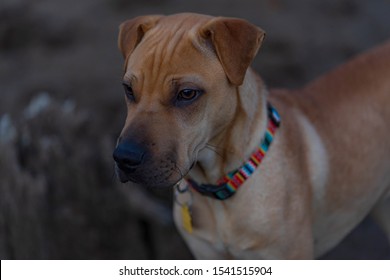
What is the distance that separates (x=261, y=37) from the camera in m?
3.26

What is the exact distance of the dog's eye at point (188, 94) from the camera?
3.15 meters

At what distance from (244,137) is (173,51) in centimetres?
57

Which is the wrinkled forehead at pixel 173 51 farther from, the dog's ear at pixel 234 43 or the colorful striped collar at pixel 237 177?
the colorful striped collar at pixel 237 177

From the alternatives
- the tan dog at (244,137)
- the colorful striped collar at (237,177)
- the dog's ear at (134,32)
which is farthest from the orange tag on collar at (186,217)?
the dog's ear at (134,32)

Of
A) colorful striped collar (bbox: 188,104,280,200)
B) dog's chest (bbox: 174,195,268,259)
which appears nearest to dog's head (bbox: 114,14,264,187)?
colorful striped collar (bbox: 188,104,280,200)

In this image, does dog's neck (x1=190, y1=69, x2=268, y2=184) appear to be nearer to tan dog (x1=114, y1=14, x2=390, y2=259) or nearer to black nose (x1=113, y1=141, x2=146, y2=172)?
tan dog (x1=114, y1=14, x2=390, y2=259)

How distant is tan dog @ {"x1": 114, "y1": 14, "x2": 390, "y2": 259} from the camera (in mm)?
3145

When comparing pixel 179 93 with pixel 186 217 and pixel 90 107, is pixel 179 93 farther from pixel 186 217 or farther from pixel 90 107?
pixel 90 107

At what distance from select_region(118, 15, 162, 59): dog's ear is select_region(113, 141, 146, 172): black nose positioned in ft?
1.86

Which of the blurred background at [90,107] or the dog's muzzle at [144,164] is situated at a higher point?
the dog's muzzle at [144,164]

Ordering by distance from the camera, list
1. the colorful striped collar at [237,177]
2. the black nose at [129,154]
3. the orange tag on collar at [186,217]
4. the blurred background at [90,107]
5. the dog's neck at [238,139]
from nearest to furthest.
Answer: the black nose at [129,154]
the dog's neck at [238,139]
the colorful striped collar at [237,177]
the orange tag on collar at [186,217]
the blurred background at [90,107]

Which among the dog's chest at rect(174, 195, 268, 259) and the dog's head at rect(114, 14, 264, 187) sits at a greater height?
the dog's head at rect(114, 14, 264, 187)

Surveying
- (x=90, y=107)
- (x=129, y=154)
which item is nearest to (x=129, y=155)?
(x=129, y=154)

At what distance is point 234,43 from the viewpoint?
322 centimetres
